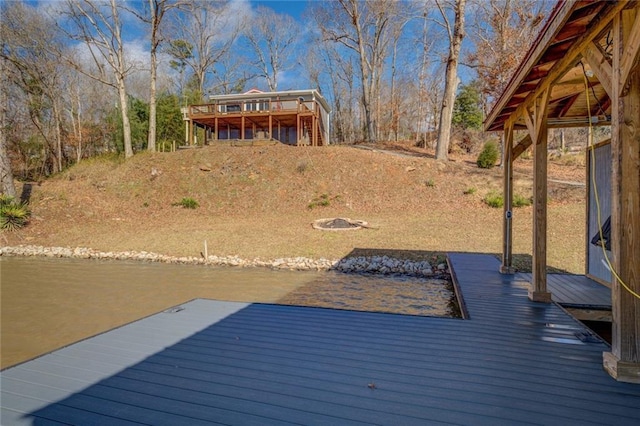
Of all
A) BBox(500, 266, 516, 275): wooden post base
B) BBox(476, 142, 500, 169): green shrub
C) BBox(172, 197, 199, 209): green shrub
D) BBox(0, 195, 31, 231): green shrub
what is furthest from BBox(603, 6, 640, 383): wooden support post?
BBox(0, 195, 31, 231): green shrub

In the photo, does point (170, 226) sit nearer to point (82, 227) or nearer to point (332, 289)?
point (82, 227)

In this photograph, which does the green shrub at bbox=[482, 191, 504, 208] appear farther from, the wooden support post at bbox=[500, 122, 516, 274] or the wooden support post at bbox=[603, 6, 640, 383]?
the wooden support post at bbox=[603, 6, 640, 383]

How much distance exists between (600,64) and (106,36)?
24.1 m

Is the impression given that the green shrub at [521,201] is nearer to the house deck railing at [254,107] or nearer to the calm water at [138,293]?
the calm water at [138,293]

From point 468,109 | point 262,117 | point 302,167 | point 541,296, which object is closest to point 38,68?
point 262,117

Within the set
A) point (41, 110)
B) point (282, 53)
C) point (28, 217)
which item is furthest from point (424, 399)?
point (282, 53)

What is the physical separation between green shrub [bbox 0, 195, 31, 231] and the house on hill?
980 centimetres

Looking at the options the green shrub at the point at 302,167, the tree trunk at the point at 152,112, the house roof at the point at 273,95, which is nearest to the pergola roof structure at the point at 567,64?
the green shrub at the point at 302,167

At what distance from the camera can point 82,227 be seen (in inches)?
518

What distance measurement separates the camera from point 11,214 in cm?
1224

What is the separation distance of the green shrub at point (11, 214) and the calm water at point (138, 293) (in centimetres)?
372

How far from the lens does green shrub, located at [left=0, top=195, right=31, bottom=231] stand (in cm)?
1216

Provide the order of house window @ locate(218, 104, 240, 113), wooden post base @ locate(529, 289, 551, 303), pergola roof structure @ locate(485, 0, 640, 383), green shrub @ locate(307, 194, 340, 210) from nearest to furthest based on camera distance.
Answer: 1. pergola roof structure @ locate(485, 0, 640, 383)
2. wooden post base @ locate(529, 289, 551, 303)
3. green shrub @ locate(307, 194, 340, 210)
4. house window @ locate(218, 104, 240, 113)

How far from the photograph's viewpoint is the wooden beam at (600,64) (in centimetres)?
268
